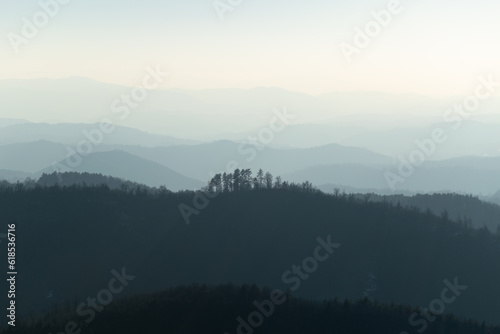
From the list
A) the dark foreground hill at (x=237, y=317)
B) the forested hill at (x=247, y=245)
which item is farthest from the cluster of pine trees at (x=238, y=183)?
the dark foreground hill at (x=237, y=317)

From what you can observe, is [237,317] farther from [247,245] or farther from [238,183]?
[238,183]

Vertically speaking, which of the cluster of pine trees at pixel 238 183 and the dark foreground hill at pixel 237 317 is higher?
the cluster of pine trees at pixel 238 183

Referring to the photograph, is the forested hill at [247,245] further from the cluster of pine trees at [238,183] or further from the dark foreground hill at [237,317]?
the dark foreground hill at [237,317]

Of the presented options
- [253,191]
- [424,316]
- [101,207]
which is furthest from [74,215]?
[424,316]

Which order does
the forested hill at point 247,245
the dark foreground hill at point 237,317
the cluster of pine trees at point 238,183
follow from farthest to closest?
the cluster of pine trees at point 238,183 < the forested hill at point 247,245 < the dark foreground hill at point 237,317

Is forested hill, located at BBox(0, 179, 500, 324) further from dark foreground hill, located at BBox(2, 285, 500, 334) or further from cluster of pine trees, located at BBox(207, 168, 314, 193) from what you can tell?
dark foreground hill, located at BBox(2, 285, 500, 334)

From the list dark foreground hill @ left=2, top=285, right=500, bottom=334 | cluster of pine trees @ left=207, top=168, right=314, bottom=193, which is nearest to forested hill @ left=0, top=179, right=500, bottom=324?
cluster of pine trees @ left=207, top=168, right=314, bottom=193
